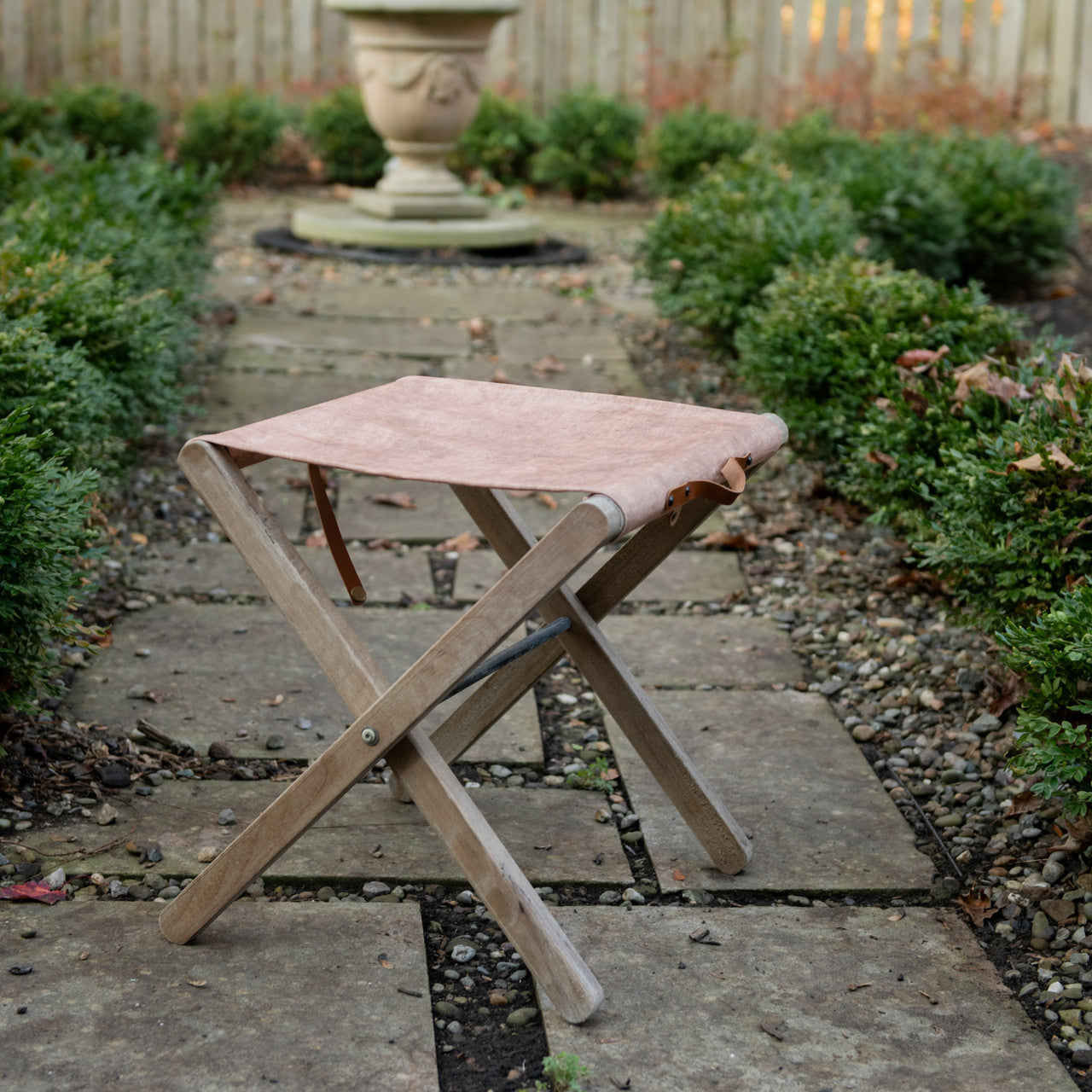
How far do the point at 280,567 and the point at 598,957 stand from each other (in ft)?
2.49

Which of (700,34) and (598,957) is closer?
(598,957)

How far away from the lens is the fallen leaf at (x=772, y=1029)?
1786 millimetres

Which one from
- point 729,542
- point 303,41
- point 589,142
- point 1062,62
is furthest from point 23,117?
point 1062,62

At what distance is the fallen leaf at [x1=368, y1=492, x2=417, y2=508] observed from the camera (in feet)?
12.8

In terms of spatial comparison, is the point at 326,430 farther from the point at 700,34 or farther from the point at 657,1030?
the point at 700,34

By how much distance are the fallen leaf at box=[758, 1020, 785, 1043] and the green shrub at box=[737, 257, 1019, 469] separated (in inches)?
70.4

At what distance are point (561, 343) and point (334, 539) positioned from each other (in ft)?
11.4

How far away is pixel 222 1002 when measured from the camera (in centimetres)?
180

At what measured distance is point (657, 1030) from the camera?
1.79m

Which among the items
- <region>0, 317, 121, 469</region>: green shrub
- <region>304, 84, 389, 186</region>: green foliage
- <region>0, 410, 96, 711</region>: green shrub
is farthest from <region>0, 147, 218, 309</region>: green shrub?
<region>304, 84, 389, 186</region>: green foliage

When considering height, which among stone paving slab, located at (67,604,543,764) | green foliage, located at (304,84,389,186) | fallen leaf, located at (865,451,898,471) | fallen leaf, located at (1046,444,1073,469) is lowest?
stone paving slab, located at (67,604,543,764)

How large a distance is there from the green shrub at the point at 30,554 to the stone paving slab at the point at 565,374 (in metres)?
2.64

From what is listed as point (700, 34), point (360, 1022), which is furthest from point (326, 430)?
point (700, 34)

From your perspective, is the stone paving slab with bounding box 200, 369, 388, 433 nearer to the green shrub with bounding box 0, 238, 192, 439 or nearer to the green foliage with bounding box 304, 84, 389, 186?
the green shrub with bounding box 0, 238, 192, 439
